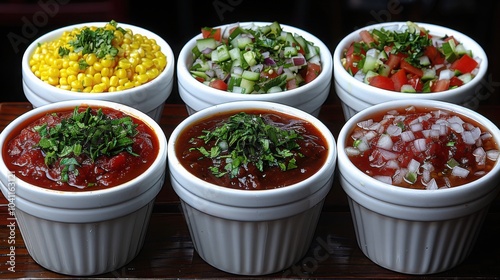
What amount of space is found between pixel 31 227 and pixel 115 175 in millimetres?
356

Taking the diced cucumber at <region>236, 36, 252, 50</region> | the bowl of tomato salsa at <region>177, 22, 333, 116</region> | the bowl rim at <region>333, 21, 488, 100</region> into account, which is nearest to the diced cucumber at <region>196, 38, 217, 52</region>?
the bowl of tomato salsa at <region>177, 22, 333, 116</region>

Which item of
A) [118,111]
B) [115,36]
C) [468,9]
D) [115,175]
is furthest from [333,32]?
[115,175]

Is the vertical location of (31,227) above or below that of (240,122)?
below

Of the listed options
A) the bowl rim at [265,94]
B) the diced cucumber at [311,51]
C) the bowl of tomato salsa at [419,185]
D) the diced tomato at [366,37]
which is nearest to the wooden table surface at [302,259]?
the bowl of tomato salsa at [419,185]

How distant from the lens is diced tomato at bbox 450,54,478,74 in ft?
Answer: 11.1

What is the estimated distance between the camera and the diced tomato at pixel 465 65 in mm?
3379

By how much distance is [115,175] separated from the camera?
262 cm

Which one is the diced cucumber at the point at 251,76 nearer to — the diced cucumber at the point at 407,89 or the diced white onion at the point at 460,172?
the diced cucumber at the point at 407,89

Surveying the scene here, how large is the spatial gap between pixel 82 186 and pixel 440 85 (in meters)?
1.58

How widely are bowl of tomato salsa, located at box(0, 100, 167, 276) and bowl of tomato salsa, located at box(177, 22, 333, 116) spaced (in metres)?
0.47

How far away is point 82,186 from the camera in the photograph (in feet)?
8.41

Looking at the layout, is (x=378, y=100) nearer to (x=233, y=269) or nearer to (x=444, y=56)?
(x=444, y=56)

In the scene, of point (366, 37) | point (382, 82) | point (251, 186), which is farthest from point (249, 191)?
point (366, 37)

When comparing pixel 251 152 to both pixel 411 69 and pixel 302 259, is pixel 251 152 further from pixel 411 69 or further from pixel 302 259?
pixel 411 69
